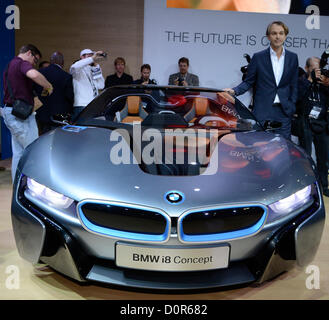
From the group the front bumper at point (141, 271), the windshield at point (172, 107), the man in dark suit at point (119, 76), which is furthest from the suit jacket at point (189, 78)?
the front bumper at point (141, 271)

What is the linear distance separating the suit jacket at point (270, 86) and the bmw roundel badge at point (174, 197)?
2.04 metres

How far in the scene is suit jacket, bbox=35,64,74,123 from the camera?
4.64 m

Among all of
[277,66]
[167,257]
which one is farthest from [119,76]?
[167,257]

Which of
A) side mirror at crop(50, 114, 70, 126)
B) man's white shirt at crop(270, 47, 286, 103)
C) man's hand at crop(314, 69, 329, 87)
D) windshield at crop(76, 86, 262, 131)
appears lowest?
side mirror at crop(50, 114, 70, 126)

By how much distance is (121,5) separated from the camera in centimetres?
662

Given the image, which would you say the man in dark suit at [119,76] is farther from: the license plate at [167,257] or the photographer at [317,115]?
the license plate at [167,257]

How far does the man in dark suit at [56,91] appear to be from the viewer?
4637mm

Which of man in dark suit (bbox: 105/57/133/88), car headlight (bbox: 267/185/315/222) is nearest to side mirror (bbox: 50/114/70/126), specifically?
car headlight (bbox: 267/185/315/222)

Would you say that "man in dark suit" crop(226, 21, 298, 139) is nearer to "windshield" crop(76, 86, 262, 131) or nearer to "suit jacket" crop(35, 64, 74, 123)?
"windshield" crop(76, 86, 262, 131)

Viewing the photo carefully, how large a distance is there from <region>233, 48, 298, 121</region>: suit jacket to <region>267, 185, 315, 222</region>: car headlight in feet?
5.83

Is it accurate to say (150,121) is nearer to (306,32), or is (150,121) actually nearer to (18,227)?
(18,227)

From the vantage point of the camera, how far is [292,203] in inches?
64.8

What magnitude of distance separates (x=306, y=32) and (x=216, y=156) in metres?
5.75
